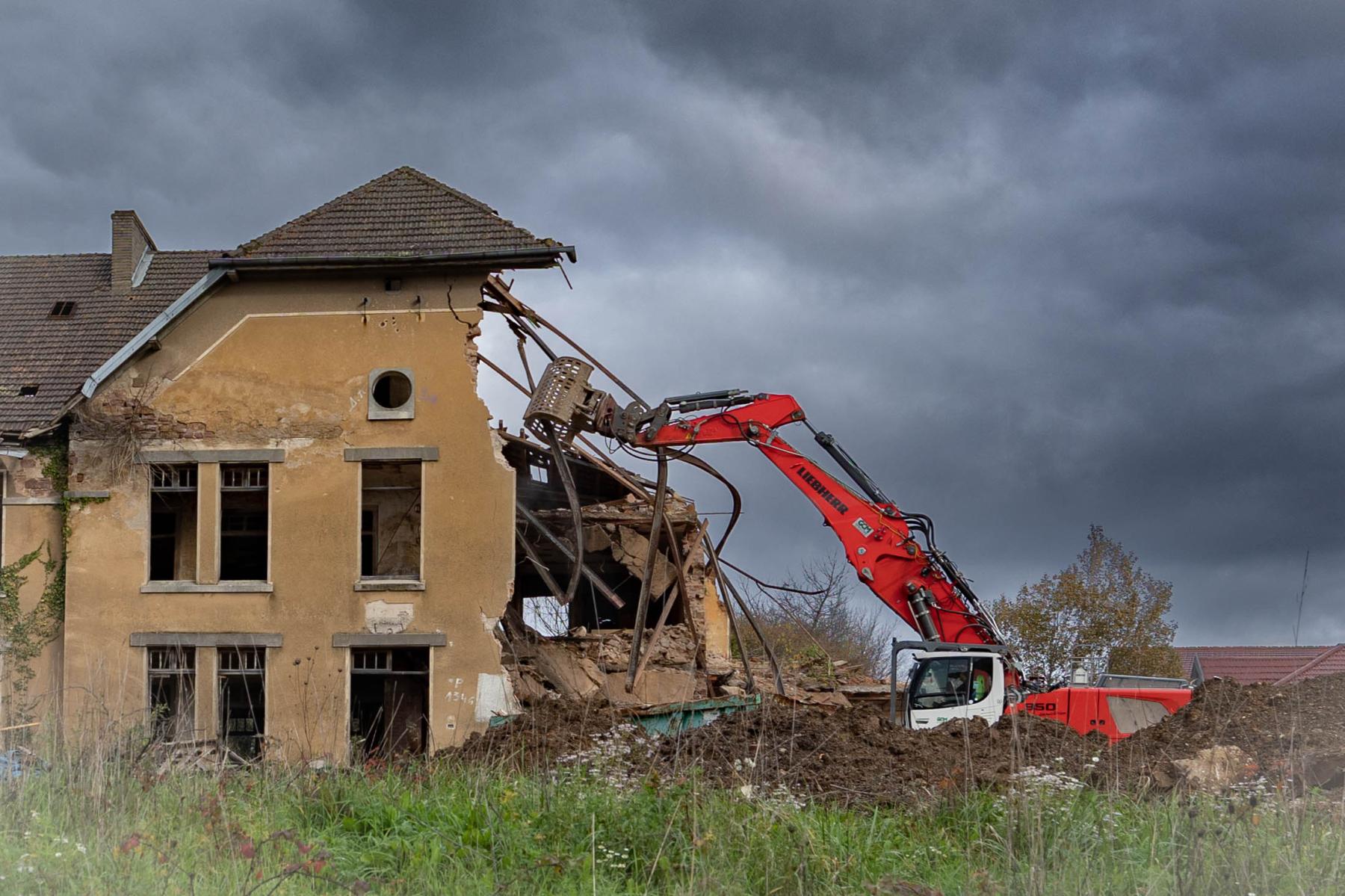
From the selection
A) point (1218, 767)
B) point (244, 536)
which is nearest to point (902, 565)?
point (1218, 767)

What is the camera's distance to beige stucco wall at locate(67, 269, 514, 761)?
19734mm

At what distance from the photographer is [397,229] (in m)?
21.0

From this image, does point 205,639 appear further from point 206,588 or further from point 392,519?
point 392,519

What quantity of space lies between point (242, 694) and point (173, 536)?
3095 millimetres

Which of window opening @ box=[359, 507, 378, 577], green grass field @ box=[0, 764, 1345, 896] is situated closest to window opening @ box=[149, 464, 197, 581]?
window opening @ box=[359, 507, 378, 577]

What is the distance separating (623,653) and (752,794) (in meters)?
10.3

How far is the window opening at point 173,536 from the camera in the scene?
21922 millimetres

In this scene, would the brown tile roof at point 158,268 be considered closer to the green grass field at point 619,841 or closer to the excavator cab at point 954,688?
the excavator cab at point 954,688

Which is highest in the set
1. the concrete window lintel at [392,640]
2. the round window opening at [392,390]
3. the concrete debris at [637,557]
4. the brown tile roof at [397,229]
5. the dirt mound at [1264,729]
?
the brown tile roof at [397,229]

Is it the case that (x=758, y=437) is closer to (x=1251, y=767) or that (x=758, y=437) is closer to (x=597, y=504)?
(x=597, y=504)

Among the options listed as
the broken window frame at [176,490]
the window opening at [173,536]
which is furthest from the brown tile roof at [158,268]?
the window opening at [173,536]

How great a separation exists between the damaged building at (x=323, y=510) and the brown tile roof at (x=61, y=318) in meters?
0.50

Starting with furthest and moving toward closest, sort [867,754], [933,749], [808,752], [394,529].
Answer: [394,529] < [808,752] < [933,749] < [867,754]

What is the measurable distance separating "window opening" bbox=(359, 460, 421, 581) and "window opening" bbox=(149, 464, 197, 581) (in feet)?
9.10
